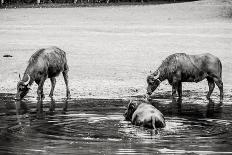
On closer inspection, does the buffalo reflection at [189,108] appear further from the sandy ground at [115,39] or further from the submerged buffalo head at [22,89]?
the submerged buffalo head at [22,89]

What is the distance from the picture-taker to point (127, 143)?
588 inches

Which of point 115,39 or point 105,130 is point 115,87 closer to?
point 105,130

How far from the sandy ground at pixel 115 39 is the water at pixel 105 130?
13.3 feet

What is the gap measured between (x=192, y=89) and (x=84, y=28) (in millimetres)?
23467

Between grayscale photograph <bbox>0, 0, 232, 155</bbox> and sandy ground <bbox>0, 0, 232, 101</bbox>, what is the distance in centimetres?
6

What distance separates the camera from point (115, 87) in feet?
90.3

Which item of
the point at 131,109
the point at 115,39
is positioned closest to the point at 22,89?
the point at 131,109

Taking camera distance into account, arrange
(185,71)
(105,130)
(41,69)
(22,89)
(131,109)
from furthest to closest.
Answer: (185,71), (41,69), (22,89), (131,109), (105,130)

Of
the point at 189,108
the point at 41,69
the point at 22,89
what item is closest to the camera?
the point at 189,108

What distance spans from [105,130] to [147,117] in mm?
1075

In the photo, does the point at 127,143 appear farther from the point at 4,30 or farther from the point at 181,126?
the point at 4,30

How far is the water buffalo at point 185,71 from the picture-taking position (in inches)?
969

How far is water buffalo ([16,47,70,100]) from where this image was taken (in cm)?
2366

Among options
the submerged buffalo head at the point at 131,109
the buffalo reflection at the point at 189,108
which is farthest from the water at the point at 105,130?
the submerged buffalo head at the point at 131,109
